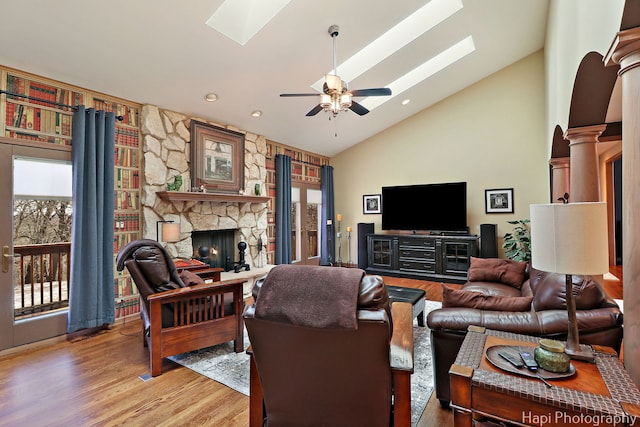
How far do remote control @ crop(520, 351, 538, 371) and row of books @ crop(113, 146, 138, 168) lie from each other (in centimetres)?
439

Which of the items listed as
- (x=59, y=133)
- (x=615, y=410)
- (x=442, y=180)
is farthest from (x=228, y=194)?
(x=615, y=410)

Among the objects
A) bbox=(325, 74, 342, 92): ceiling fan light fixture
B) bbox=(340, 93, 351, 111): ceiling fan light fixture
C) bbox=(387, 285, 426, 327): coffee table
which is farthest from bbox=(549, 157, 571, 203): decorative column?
bbox=(325, 74, 342, 92): ceiling fan light fixture

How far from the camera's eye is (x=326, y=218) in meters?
7.68

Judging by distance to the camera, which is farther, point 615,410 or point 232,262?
point 232,262

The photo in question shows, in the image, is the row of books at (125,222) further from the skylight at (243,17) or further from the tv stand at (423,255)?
the tv stand at (423,255)

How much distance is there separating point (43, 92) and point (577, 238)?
15.5ft

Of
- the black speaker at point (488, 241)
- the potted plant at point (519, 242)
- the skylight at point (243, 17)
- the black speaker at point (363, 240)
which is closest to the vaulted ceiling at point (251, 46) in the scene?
the skylight at point (243, 17)

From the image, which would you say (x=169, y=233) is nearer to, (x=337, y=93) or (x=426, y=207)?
(x=337, y=93)

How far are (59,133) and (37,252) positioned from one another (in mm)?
1343

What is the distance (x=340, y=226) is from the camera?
26.5ft

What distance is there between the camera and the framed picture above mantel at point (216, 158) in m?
4.77

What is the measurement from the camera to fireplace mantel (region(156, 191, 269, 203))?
4.26 metres

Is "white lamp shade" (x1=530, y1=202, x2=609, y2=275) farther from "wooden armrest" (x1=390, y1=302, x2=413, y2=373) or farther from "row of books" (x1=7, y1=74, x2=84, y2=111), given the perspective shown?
"row of books" (x1=7, y1=74, x2=84, y2=111)

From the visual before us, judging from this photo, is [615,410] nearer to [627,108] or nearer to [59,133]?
[627,108]
